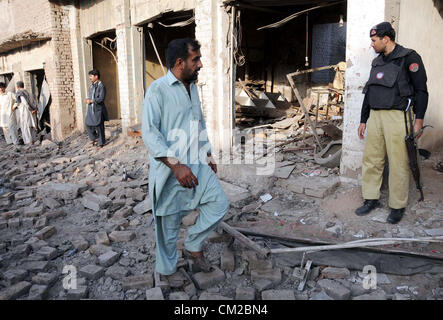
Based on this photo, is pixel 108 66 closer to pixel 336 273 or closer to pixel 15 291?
pixel 15 291

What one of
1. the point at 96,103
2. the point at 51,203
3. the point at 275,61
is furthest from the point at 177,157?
the point at 275,61

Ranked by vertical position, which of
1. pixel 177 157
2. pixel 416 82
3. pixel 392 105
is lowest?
pixel 177 157

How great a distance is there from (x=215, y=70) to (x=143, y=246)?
3730 millimetres

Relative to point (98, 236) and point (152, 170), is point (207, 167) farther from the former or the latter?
point (98, 236)

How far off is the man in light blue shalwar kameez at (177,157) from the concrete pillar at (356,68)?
2.37m

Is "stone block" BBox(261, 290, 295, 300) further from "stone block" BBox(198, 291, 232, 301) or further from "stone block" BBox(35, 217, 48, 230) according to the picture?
"stone block" BBox(35, 217, 48, 230)

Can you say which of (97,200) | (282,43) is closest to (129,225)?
(97,200)

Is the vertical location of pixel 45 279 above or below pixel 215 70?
below

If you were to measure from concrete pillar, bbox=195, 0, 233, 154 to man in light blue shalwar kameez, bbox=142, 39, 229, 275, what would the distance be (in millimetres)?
3558

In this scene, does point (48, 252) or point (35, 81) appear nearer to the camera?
point (48, 252)

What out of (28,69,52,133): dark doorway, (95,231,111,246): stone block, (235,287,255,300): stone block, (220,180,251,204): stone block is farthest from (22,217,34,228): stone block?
(28,69,52,133): dark doorway

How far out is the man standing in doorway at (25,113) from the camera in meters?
10.4

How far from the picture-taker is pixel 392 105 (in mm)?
3635

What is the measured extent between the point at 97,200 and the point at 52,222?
2.27 feet
